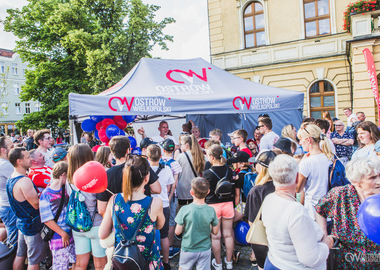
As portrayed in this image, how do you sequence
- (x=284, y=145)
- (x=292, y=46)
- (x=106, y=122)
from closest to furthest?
(x=284, y=145)
(x=106, y=122)
(x=292, y=46)

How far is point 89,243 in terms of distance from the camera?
305 cm

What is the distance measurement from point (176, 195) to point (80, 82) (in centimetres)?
1555

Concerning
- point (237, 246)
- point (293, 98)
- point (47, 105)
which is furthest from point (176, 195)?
point (47, 105)

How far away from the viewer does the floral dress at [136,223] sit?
7.22ft

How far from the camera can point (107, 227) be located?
7.68 feet

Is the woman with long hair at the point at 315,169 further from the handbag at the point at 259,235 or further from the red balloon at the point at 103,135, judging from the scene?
the red balloon at the point at 103,135

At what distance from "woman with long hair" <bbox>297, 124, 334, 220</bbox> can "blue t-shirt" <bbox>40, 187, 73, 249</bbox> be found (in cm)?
262

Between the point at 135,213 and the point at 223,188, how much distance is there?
1559 mm

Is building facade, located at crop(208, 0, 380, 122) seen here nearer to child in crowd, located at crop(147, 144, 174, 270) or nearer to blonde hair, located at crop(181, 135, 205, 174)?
blonde hair, located at crop(181, 135, 205, 174)

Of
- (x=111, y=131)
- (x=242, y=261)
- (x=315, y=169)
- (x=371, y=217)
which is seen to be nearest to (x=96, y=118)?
(x=111, y=131)

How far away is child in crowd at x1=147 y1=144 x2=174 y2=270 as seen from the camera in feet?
12.1

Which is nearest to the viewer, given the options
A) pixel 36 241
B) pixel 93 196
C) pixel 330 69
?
pixel 93 196

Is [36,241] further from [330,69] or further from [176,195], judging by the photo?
[330,69]

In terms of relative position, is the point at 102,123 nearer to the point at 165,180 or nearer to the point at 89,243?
the point at 165,180
